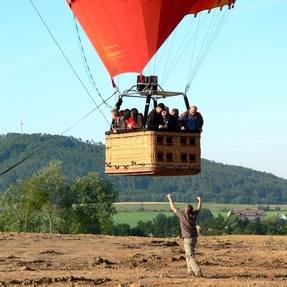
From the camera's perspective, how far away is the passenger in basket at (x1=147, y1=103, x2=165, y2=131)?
→ 18.4 metres

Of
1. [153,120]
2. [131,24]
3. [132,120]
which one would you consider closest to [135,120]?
[132,120]

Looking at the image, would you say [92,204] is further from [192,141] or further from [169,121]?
[169,121]

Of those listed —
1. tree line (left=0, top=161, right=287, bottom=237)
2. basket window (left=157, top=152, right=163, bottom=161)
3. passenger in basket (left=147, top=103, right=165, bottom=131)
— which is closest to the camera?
passenger in basket (left=147, top=103, right=165, bottom=131)

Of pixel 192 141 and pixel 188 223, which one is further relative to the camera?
pixel 188 223

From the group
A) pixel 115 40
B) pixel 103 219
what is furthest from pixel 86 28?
pixel 103 219

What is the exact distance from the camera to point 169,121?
18656mm

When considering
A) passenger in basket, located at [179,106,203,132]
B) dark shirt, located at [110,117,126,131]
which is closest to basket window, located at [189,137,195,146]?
passenger in basket, located at [179,106,203,132]

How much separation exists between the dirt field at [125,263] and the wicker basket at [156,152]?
227 centimetres

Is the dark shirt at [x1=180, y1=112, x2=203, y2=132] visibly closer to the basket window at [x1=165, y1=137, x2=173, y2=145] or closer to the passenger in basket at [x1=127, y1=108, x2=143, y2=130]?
the basket window at [x1=165, y1=137, x2=173, y2=145]

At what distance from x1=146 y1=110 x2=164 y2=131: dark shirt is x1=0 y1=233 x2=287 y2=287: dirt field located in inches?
122

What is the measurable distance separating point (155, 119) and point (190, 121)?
82 centimetres

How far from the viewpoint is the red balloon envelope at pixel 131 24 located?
20172mm

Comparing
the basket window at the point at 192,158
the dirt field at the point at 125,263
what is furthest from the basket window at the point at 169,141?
the dirt field at the point at 125,263

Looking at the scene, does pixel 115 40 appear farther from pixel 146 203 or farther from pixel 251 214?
pixel 146 203
